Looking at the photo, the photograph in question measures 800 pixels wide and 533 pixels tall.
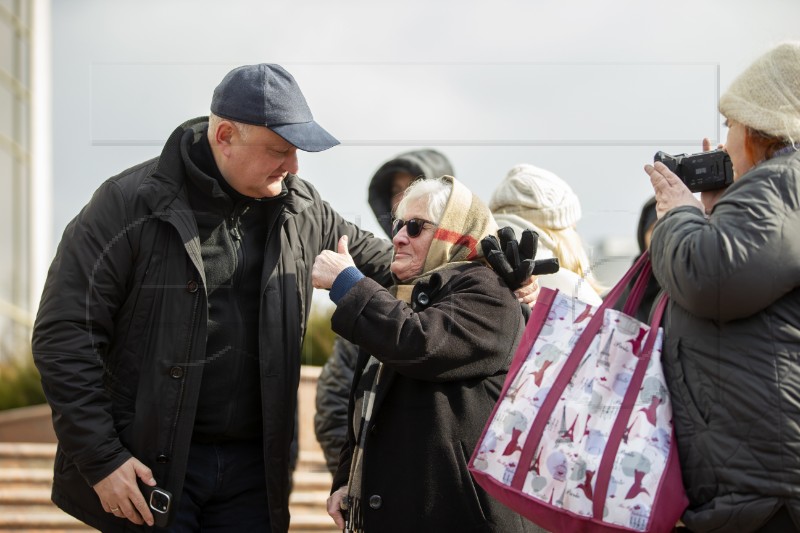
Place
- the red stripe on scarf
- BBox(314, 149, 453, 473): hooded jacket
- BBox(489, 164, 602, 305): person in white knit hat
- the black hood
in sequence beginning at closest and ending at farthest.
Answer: the red stripe on scarf, BBox(489, 164, 602, 305): person in white knit hat, BBox(314, 149, 453, 473): hooded jacket, the black hood

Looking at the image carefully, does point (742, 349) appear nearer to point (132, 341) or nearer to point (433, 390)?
point (433, 390)

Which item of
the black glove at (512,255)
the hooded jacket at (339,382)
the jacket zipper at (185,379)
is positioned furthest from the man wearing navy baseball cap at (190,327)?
the hooded jacket at (339,382)

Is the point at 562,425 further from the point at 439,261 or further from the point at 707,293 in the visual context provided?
the point at 439,261

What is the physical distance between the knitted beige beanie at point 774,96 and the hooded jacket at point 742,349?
0.23 ft

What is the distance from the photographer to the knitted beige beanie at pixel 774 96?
229cm

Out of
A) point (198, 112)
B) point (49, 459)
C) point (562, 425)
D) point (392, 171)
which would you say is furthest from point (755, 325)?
point (49, 459)

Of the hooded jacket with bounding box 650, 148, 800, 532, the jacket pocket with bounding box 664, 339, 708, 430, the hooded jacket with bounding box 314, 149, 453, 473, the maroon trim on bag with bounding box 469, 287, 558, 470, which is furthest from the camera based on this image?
the hooded jacket with bounding box 314, 149, 453, 473

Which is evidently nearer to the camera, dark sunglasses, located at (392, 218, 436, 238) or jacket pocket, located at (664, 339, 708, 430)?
jacket pocket, located at (664, 339, 708, 430)

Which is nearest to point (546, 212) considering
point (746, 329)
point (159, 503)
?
point (746, 329)

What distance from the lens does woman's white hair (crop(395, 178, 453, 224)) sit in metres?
3.09

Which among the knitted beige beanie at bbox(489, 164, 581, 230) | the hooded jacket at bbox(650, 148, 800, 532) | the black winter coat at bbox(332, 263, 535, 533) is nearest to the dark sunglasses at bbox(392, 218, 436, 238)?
the black winter coat at bbox(332, 263, 535, 533)

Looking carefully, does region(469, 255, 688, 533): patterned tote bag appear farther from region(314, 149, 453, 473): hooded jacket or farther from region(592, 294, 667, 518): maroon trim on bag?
region(314, 149, 453, 473): hooded jacket

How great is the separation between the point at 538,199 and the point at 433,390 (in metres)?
1.00

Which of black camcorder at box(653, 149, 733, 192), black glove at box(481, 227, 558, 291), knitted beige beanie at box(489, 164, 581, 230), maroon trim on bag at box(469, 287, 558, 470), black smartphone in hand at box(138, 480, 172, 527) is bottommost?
black smartphone in hand at box(138, 480, 172, 527)
